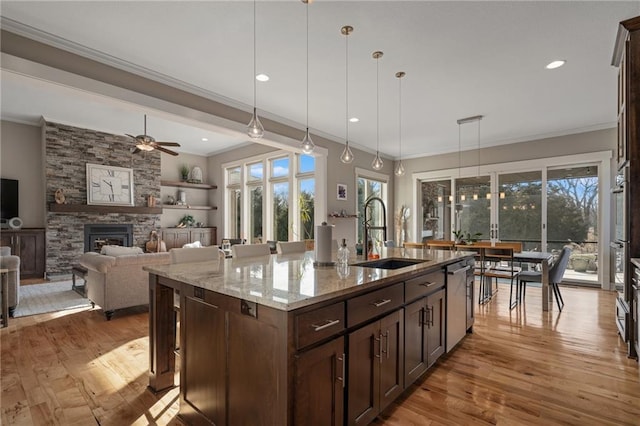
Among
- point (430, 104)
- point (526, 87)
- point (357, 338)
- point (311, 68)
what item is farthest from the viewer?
point (430, 104)

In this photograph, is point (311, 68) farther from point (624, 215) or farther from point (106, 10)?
point (624, 215)

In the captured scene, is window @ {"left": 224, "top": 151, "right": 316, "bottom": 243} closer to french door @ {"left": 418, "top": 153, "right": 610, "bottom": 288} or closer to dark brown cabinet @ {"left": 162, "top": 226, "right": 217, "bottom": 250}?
dark brown cabinet @ {"left": 162, "top": 226, "right": 217, "bottom": 250}

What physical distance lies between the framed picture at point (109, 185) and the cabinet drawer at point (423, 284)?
746cm

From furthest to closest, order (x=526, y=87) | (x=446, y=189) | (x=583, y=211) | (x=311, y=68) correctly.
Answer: (x=446, y=189) → (x=583, y=211) → (x=526, y=87) → (x=311, y=68)

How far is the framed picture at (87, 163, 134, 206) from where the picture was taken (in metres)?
6.92

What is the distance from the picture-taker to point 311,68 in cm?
355

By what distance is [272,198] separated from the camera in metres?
7.73

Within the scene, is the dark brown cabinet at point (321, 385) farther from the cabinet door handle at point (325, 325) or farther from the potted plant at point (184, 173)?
the potted plant at point (184, 173)

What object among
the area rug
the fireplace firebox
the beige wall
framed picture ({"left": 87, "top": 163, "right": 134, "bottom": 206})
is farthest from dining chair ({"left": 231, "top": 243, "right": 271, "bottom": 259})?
the beige wall

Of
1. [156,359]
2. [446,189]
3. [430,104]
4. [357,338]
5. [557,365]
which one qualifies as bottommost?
[557,365]

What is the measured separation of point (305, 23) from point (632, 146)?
307 cm

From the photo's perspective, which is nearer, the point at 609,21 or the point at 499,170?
the point at 609,21

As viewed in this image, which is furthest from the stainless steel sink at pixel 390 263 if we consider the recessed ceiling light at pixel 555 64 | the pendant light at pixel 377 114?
the recessed ceiling light at pixel 555 64

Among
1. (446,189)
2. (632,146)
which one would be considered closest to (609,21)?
(632,146)
